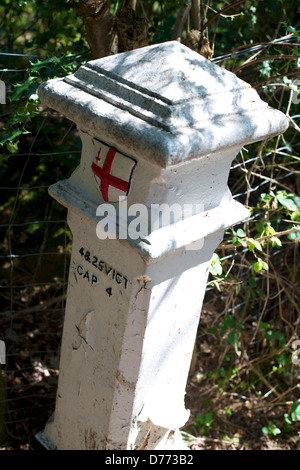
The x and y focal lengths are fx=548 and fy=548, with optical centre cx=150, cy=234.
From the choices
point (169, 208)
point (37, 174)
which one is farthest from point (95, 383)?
point (37, 174)

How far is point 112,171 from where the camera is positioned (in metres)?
1.75

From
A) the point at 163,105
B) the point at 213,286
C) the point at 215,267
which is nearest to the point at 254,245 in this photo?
the point at 215,267

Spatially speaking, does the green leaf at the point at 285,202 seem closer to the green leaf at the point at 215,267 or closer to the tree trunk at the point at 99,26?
the green leaf at the point at 215,267

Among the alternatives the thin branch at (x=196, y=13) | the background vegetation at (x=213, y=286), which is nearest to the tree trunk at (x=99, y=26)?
the background vegetation at (x=213, y=286)

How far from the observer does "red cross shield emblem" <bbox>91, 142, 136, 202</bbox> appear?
66.9 inches

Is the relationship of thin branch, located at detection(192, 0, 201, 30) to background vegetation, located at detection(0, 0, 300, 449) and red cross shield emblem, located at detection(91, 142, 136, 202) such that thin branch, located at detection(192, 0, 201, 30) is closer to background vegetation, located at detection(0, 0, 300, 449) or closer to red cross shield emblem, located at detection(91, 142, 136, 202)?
background vegetation, located at detection(0, 0, 300, 449)

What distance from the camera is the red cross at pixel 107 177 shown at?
1.73 metres

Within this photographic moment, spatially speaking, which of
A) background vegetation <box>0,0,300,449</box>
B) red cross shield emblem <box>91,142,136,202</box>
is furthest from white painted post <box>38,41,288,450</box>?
background vegetation <box>0,0,300,449</box>

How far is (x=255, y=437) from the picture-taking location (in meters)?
3.22

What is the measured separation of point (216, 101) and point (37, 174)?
6.94 ft

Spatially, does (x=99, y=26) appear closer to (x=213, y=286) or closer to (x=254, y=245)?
(x=254, y=245)

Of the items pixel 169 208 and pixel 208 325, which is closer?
pixel 169 208

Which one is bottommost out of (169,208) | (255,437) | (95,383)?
(255,437)
